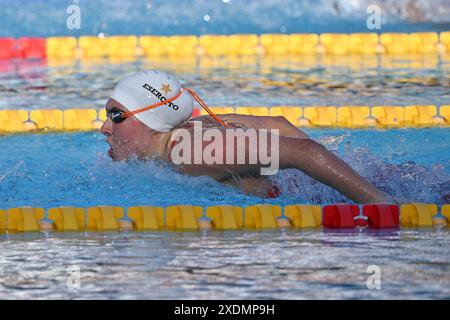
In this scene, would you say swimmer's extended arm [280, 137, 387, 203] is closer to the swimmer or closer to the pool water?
the swimmer

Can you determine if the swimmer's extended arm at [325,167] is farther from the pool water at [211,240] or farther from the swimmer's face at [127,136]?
the swimmer's face at [127,136]

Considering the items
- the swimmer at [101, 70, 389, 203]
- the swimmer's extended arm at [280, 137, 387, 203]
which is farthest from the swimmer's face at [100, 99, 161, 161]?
the swimmer's extended arm at [280, 137, 387, 203]

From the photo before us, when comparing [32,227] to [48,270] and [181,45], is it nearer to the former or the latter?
[48,270]

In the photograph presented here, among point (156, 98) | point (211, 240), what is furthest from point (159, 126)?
point (211, 240)

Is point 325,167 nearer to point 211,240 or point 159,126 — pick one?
point 211,240

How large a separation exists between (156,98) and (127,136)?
0.70 feet

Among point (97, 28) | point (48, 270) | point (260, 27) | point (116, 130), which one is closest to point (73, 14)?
point (97, 28)

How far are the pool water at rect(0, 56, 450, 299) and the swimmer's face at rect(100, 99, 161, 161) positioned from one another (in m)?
0.09

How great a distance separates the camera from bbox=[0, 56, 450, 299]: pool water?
3.08 m

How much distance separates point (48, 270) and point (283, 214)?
59.4 inches

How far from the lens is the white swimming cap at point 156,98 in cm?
457

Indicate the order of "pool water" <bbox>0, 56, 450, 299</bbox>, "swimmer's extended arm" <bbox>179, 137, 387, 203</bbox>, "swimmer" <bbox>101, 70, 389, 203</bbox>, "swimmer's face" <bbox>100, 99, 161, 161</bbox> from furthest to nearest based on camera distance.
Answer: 1. "swimmer's face" <bbox>100, 99, 161, 161</bbox>
2. "swimmer" <bbox>101, 70, 389, 203</bbox>
3. "swimmer's extended arm" <bbox>179, 137, 387, 203</bbox>
4. "pool water" <bbox>0, 56, 450, 299</bbox>

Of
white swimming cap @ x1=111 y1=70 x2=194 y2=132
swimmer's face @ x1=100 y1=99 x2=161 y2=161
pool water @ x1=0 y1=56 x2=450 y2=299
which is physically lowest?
pool water @ x1=0 y1=56 x2=450 y2=299

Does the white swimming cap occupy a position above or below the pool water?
above
